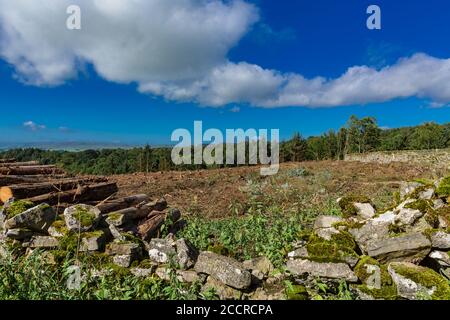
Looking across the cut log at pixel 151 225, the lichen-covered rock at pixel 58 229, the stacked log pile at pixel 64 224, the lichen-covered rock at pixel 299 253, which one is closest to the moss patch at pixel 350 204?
the lichen-covered rock at pixel 299 253

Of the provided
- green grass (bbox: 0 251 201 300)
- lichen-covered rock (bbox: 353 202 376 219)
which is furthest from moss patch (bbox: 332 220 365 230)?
green grass (bbox: 0 251 201 300)

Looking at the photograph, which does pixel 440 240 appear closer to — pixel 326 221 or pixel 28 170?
pixel 326 221

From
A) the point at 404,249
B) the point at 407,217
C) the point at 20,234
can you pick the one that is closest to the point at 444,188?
the point at 407,217

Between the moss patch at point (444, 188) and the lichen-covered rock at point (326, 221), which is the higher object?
the moss patch at point (444, 188)

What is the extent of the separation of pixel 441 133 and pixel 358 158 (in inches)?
1275

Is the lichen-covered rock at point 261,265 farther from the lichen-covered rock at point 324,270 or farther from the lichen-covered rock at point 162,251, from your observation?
the lichen-covered rock at point 162,251

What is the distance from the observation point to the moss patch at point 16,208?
15.1 feet

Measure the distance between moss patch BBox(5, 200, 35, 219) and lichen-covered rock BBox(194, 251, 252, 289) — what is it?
2847 mm

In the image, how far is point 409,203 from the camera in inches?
175

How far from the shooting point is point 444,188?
467 centimetres

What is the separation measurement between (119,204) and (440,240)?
5.23 meters

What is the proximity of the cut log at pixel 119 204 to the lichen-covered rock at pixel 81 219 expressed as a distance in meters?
1.07

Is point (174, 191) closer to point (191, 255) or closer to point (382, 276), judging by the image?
point (191, 255)
